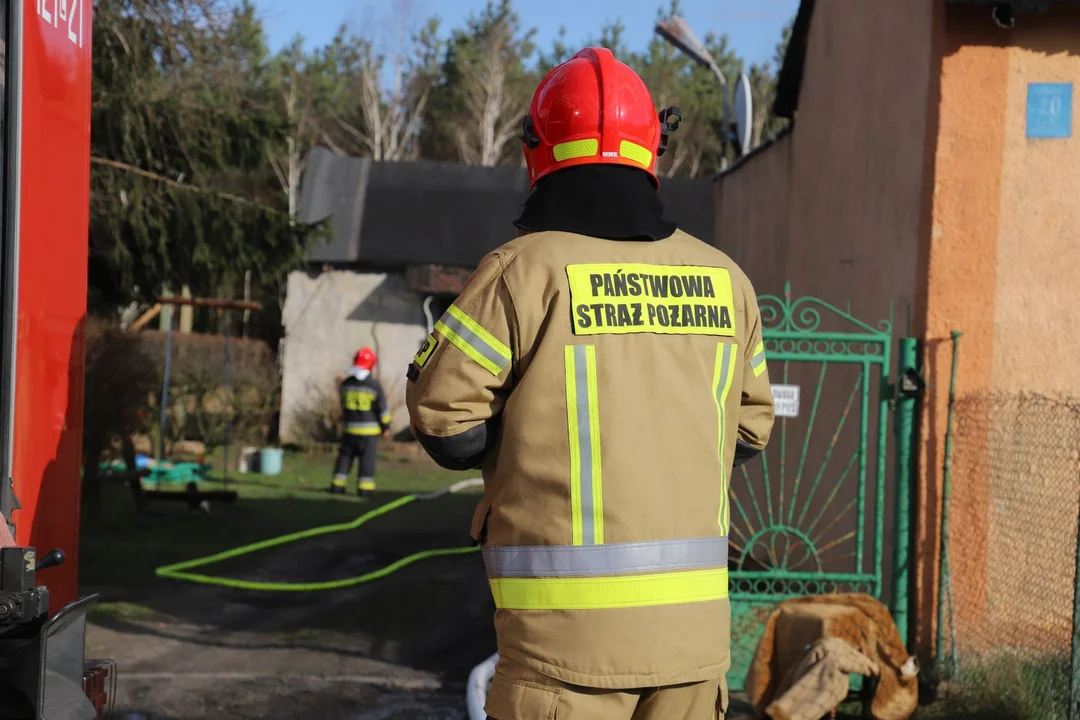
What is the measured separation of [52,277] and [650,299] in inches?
58.8

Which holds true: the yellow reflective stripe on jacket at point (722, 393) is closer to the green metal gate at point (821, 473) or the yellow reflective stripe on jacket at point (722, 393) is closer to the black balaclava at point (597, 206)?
the black balaclava at point (597, 206)

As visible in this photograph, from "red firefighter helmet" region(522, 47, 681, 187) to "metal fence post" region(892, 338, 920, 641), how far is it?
12.9 ft

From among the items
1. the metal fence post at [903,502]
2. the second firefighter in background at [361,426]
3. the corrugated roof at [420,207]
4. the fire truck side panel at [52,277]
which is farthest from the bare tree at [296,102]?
the fire truck side panel at [52,277]

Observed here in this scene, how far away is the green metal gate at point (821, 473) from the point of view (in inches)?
245

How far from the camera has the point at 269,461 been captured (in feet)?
53.8

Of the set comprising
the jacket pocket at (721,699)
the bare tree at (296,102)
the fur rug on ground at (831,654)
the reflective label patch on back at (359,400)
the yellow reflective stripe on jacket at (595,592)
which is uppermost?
the bare tree at (296,102)

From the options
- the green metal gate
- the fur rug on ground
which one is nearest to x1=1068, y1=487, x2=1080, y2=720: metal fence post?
the fur rug on ground

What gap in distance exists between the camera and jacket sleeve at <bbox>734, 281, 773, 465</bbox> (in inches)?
103

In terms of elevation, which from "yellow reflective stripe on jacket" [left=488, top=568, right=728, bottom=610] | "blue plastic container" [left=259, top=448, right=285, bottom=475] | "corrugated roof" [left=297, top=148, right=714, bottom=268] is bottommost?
"blue plastic container" [left=259, top=448, right=285, bottom=475]

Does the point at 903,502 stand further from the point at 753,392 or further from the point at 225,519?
the point at 225,519

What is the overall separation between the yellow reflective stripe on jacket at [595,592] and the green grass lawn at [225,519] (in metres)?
6.88

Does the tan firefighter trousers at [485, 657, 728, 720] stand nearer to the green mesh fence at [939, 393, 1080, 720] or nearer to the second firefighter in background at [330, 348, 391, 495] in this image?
the green mesh fence at [939, 393, 1080, 720]

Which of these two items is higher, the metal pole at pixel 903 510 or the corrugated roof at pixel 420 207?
the corrugated roof at pixel 420 207

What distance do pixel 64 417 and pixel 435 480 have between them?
13.0 m
